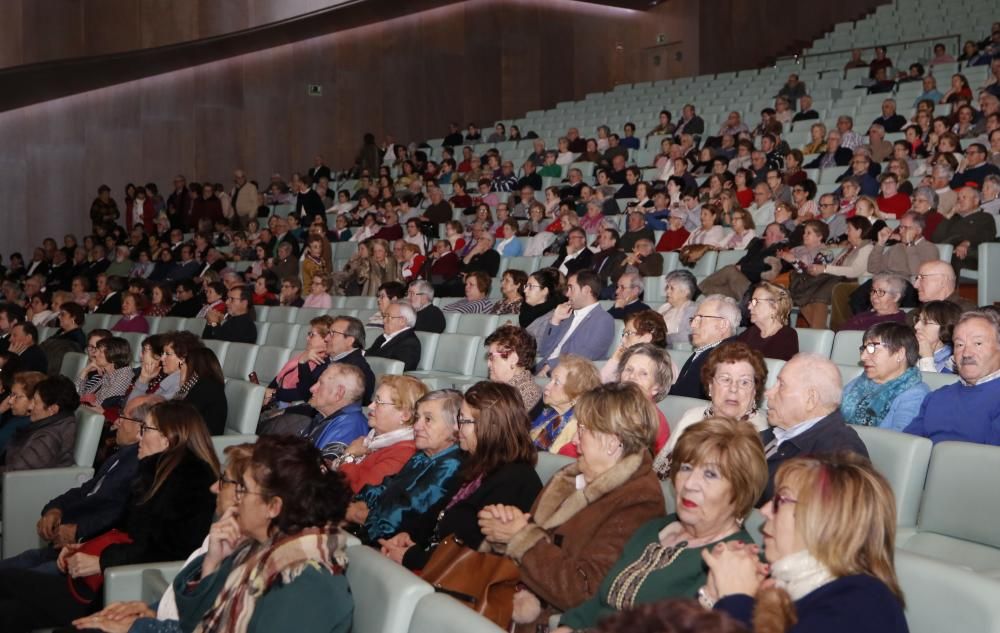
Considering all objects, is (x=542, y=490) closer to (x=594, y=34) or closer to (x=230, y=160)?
(x=230, y=160)

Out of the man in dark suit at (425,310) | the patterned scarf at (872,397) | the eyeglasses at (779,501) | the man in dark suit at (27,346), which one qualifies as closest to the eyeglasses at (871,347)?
the patterned scarf at (872,397)

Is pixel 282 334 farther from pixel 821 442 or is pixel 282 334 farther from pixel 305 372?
pixel 821 442

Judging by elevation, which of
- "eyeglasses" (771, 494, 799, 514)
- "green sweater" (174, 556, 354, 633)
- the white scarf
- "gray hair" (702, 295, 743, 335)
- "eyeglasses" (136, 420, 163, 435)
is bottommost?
"green sweater" (174, 556, 354, 633)

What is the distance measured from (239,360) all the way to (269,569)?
3.75 metres

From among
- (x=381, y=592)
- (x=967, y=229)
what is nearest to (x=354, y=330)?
(x=381, y=592)

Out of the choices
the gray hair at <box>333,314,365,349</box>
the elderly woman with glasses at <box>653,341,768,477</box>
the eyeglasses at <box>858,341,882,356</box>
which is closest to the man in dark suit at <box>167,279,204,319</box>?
the gray hair at <box>333,314,365,349</box>

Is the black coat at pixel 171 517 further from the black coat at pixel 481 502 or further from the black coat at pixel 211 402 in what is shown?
the black coat at pixel 211 402

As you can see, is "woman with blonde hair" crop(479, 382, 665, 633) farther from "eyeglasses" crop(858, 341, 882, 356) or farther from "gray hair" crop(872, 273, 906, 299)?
"gray hair" crop(872, 273, 906, 299)

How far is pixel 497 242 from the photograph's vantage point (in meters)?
8.76

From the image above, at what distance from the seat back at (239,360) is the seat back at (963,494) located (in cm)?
390

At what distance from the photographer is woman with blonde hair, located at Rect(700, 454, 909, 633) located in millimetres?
1627

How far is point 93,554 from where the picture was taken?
121 inches

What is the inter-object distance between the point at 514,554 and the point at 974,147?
5986 mm

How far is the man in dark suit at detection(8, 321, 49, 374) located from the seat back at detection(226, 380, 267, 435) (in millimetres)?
2227
